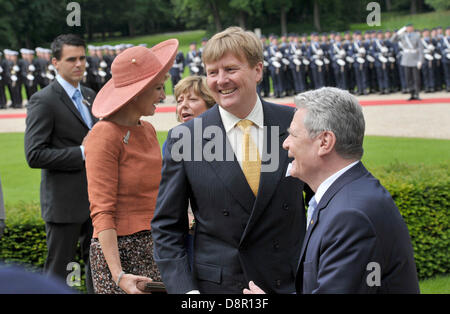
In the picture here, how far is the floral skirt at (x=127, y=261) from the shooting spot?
320 cm

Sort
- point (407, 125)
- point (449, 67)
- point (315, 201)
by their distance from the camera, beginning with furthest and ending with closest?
1. point (449, 67)
2. point (407, 125)
3. point (315, 201)

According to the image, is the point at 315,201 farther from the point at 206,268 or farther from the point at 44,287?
the point at 44,287

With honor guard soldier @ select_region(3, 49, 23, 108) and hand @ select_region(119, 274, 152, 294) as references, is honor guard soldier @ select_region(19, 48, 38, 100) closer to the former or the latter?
honor guard soldier @ select_region(3, 49, 23, 108)

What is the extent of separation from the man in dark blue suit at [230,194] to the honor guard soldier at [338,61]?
19.8 meters

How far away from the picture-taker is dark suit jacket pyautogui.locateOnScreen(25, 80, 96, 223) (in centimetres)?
441

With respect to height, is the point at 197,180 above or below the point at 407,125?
above

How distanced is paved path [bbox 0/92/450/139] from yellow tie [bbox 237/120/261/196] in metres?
10.2

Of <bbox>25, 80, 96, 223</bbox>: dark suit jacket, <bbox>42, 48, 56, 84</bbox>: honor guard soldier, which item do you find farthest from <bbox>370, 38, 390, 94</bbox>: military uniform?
<bbox>25, 80, 96, 223</bbox>: dark suit jacket

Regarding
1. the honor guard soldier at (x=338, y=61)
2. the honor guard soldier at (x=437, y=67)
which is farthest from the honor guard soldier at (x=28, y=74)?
the honor guard soldier at (x=437, y=67)

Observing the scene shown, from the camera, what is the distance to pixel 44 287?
93cm

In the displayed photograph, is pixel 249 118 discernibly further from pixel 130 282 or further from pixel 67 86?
pixel 67 86

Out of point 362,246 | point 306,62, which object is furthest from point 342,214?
point 306,62
